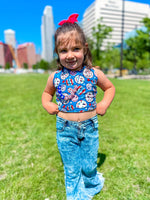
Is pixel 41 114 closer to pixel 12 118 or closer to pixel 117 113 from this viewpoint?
pixel 12 118

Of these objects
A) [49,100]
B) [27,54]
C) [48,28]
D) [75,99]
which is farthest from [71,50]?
[27,54]

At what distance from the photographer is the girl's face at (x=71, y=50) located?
1302mm

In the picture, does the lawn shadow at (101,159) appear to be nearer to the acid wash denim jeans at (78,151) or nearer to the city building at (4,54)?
the acid wash denim jeans at (78,151)

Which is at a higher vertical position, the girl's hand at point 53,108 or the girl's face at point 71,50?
the girl's face at point 71,50

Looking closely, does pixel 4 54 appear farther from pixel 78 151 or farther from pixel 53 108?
pixel 78 151

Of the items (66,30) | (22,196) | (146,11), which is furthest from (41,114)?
(146,11)

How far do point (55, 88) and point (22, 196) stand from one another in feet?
4.01

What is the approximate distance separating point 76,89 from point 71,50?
1.09 feet

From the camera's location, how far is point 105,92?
1.51m

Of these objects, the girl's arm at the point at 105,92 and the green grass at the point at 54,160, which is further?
the green grass at the point at 54,160

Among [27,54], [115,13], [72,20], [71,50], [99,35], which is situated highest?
[115,13]

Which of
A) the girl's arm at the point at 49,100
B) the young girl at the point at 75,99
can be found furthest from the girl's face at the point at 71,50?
the girl's arm at the point at 49,100

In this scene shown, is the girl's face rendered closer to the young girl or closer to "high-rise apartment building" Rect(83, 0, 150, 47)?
the young girl

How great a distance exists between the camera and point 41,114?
173 inches
